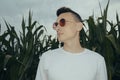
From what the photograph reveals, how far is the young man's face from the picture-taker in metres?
2.26

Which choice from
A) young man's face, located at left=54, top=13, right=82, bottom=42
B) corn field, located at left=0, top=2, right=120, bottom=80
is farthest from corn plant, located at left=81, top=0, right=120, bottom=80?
young man's face, located at left=54, top=13, right=82, bottom=42

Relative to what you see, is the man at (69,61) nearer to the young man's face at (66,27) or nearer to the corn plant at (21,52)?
the young man's face at (66,27)

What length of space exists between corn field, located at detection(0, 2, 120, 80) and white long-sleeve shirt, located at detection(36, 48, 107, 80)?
1.37 metres

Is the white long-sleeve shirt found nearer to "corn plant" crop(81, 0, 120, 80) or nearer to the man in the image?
the man

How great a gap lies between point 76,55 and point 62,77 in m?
0.19

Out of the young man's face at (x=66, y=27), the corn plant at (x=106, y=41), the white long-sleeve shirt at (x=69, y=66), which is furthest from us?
the corn plant at (x=106, y=41)

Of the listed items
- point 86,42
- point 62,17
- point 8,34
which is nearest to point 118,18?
point 86,42

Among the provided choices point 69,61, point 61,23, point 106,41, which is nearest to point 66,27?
point 61,23

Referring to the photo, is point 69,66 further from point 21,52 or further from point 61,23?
point 21,52

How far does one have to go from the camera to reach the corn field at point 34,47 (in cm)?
367

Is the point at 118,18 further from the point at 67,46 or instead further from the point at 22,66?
the point at 67,46

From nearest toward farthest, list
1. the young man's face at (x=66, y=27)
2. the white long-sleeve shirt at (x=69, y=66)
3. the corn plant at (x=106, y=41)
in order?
the white long-sleeve shirt at (x=69, y=66) → the young man's face at (x=66, y=27) → the corn plant at (x=106, y=41)

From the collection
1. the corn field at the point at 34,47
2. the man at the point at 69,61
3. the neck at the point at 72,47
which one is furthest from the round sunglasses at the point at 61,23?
the corn field at the point at 34,47

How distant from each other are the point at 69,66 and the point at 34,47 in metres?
2.27
